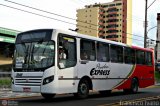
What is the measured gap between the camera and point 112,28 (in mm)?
121938

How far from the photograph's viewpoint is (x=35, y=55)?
55.2 feet

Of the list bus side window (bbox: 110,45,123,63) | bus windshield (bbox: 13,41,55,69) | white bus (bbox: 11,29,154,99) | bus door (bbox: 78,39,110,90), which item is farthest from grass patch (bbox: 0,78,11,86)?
bus windshield (bbox: 13,41,55,69)

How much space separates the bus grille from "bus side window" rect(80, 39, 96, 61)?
2752mm

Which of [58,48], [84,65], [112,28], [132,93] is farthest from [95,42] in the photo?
[112,28]

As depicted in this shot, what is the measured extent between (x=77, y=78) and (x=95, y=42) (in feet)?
8.56

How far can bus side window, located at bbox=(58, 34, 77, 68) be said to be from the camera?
55.9ft

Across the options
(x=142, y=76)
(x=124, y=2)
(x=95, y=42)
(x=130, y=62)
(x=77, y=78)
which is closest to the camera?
(x=77, y=78)

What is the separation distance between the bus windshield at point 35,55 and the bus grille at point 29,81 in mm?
456

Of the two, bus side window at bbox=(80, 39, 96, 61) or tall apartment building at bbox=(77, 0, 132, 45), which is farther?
tall apartment building at bbox=(77, 0, 132, 45)

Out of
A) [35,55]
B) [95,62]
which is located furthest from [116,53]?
[35,55]

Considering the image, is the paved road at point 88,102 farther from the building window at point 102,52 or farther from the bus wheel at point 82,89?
the building window at point 102,52

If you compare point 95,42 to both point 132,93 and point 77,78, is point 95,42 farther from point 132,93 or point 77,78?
point 132,93

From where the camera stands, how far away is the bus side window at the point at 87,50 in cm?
1864

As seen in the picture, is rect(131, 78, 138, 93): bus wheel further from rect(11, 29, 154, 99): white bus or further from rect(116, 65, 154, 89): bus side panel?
rect(11, 29, 154, 99): white bus
